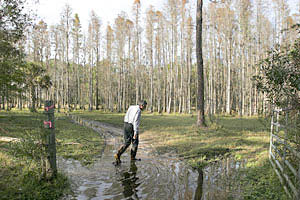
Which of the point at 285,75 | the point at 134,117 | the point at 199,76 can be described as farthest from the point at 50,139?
the point at 199,76

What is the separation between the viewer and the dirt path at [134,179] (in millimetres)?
4422

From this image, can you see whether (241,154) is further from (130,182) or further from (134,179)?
(130,182)

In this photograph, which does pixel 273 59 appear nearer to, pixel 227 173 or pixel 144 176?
pixel 227 173

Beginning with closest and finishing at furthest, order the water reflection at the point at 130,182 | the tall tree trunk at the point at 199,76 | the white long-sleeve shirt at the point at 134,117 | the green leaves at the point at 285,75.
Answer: the water reflection at the point at 130,182 < the green leaves at the point at 285,75 < the white long-sleeve shirt at the point at 134,117 < the tall tree trunk at the point at 199,76

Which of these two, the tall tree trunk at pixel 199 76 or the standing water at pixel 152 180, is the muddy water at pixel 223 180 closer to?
the standing water at pixel 152 180

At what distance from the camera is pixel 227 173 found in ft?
19.0

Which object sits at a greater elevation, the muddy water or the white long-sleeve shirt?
the white long-sleeve shirt

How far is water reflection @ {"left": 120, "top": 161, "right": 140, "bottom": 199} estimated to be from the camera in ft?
14.7

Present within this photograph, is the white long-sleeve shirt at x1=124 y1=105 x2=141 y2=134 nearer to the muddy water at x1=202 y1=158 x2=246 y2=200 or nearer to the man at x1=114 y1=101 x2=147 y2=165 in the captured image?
the man at x1=114 y1=101 x2=147 y2=165

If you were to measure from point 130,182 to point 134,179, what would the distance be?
239mm

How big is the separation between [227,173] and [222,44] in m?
33.8

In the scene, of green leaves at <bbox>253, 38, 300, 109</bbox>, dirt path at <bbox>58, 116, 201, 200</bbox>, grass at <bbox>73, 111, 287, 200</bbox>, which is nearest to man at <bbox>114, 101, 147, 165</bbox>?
dirt path at <bbox>58, 116, 201, 200</bbox>

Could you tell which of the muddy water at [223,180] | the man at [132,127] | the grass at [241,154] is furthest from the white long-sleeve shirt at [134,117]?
the muddy water at [223,180]

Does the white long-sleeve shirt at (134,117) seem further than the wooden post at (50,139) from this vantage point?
Yes
